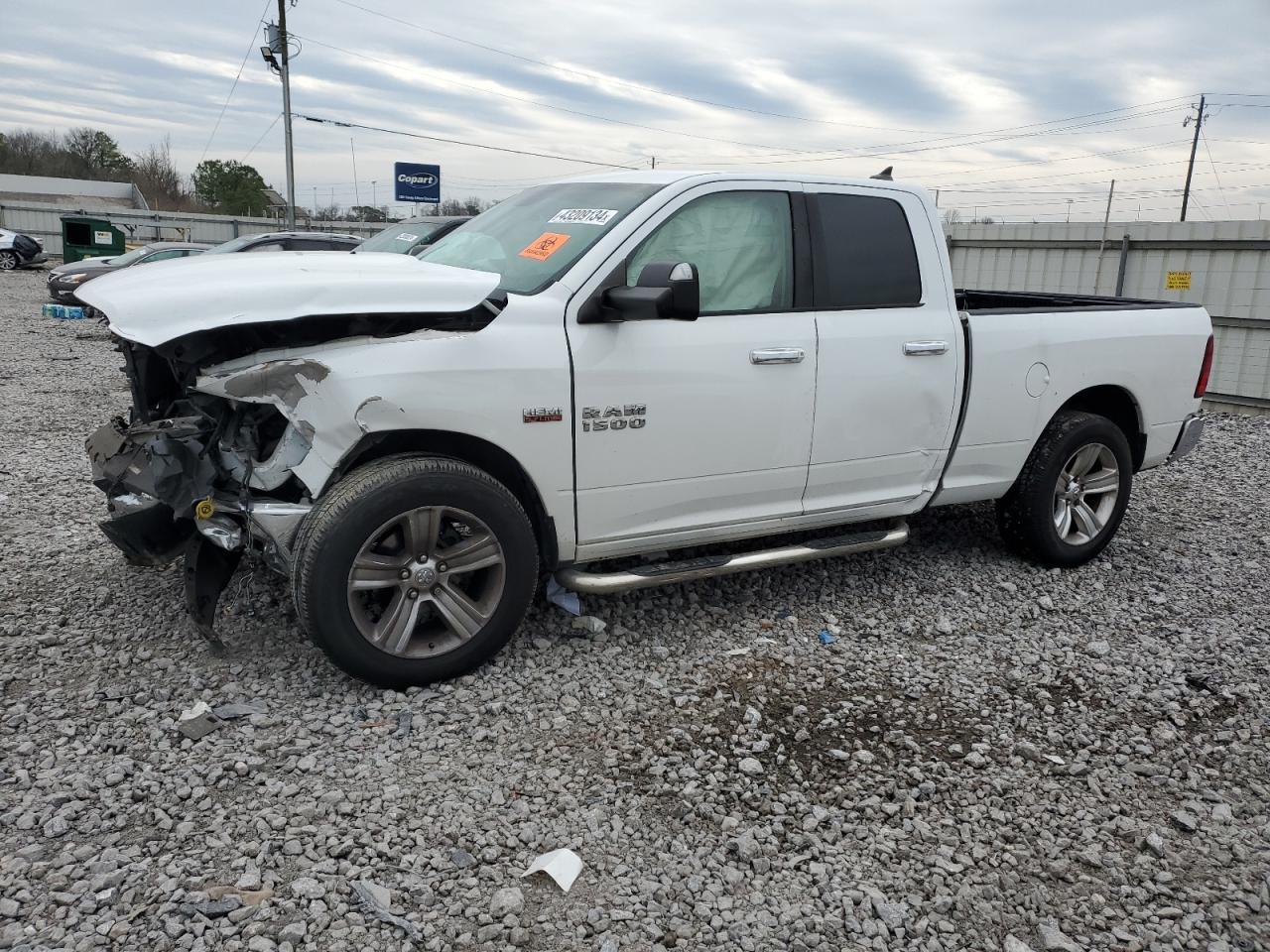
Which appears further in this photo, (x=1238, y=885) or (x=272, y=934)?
(x=1238, y=885)

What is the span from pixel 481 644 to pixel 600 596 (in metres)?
1.05

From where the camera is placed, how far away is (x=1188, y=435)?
226 inches

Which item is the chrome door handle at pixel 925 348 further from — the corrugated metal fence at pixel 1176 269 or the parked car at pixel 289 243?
the parked car at pixel 289 243

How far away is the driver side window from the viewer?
161 inches

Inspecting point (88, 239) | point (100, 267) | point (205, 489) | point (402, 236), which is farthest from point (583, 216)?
point (88, 239)

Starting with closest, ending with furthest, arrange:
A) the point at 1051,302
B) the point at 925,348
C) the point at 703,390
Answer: the point at 703,390, the point at 925,348, the point at 1051,302

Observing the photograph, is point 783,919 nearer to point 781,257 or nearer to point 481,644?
point 481,644

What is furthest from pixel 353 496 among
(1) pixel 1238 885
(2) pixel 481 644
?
(1) pixel 1238 885

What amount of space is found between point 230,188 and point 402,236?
175 feet

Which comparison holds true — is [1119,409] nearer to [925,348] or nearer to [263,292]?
[925,348]

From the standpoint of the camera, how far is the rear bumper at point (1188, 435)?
18.8ft

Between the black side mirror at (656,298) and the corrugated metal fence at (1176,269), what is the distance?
32.2 feet

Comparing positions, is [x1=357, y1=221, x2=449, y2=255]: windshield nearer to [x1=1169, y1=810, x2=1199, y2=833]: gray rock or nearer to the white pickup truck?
the white pickup truck

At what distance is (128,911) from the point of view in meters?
2.53
